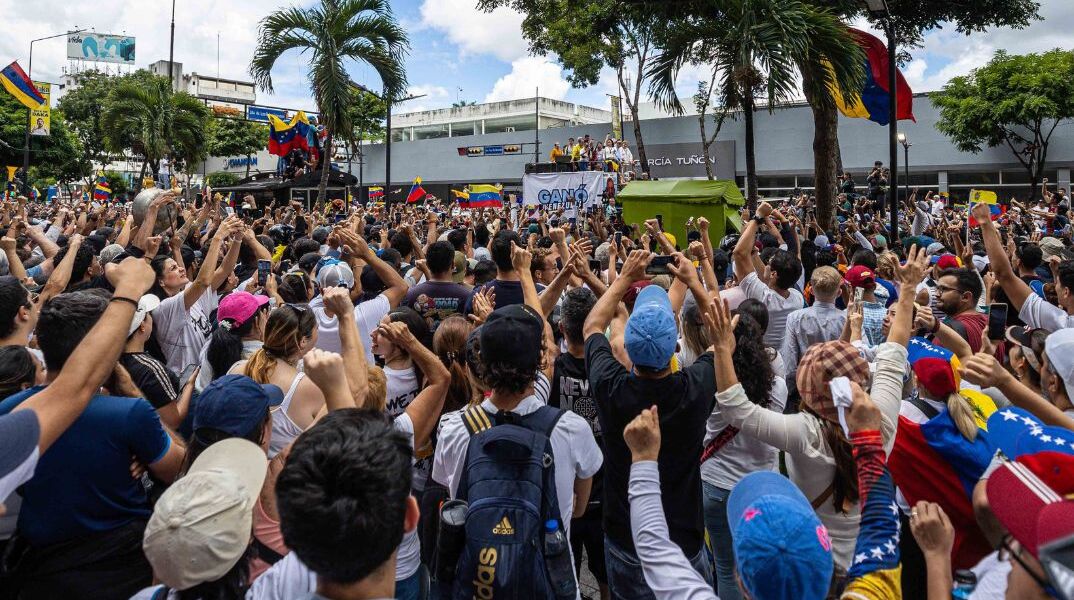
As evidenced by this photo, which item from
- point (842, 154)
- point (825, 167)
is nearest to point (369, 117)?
point (842, 154)

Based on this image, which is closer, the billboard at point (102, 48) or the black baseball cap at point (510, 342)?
the black baseball cap at point (510, 342)

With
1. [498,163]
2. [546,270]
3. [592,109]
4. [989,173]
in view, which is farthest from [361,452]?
[592,109]

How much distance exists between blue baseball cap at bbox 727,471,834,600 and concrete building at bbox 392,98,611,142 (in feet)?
185

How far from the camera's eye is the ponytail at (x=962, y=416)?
2652mm

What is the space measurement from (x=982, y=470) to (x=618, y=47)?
77.5 ft

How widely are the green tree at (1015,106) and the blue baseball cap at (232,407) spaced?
1125 inches

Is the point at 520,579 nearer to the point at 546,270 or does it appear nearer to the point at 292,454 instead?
the point at 292,454

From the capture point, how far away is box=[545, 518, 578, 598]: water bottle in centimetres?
223

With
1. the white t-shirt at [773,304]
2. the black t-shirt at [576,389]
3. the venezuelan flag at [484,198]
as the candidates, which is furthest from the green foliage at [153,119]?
the black t-shirt at [576,389]

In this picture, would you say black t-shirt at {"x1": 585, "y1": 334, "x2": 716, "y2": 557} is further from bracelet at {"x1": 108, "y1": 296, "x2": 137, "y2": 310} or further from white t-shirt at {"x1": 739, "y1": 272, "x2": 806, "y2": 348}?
white t-shirt at {"x1": 739, "y1": 272, "x2": 806, "y2": 348}

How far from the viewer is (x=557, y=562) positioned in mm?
2236

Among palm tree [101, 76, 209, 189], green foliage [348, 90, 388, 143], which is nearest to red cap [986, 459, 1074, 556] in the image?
palm tree [101, 76, 209, 189]

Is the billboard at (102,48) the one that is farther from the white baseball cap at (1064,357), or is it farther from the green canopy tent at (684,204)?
the white baseball cap at (1064,357)

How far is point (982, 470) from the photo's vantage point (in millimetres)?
2615
